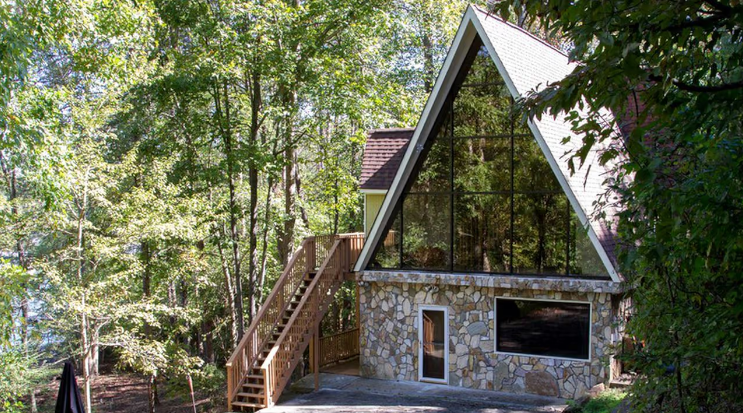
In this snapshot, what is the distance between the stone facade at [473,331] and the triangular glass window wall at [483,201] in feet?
1.19

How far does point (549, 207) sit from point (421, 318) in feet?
12.0

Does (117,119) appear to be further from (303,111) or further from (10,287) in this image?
(10,287)

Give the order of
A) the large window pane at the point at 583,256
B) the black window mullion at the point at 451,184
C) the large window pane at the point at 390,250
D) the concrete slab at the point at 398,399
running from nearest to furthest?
the concrete slab at the point at 398,399, the large window pane at the point at 583,256, the black window mullion at the point at 451,184, the large window pane at the point at 390,250

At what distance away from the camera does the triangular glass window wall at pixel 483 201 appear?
12.6 m

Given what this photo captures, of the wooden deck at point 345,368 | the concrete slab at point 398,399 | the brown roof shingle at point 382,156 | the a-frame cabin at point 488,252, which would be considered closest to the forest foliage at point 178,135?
the brown roof shingle at point 382,156

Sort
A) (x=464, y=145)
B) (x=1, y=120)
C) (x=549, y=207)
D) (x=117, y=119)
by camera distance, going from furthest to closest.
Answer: (x=117, y=119) → (x=464, y=145) → (x=549, y=207) → (x=1, y=120)

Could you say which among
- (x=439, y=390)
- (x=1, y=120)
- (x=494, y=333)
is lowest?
(x=439, y=390)

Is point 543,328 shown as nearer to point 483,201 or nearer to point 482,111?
point 483,201

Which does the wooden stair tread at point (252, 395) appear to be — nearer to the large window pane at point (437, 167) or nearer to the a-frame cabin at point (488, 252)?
the a-frame cabin at point (488, 252)

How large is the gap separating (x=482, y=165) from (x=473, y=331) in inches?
136

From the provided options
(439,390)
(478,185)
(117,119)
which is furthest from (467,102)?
(117,119)

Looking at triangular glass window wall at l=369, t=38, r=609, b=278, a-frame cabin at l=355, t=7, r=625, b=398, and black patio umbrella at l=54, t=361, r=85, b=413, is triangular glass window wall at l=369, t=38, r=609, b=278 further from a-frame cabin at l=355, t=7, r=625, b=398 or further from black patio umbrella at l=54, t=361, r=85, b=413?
black patio umbrella at l=54, t=361, r=85, b=413

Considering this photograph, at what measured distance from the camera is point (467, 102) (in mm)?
13414

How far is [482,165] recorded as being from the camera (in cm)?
1339
